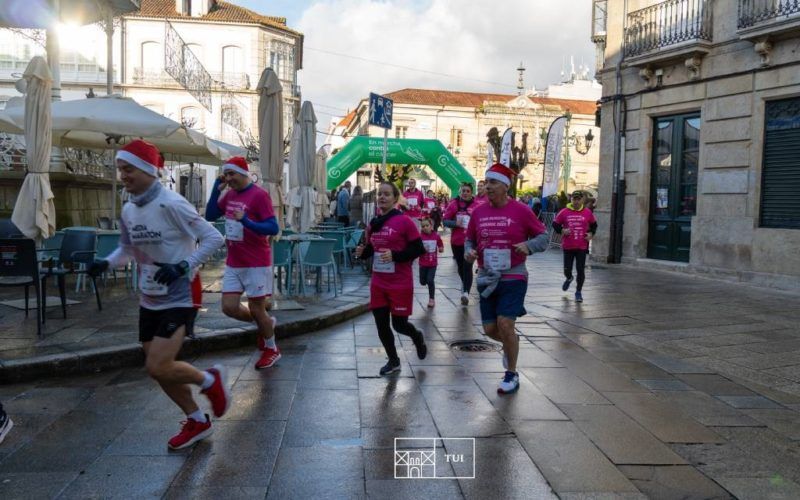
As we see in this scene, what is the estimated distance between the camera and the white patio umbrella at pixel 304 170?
11.2m

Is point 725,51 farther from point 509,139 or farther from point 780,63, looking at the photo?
point 509,139

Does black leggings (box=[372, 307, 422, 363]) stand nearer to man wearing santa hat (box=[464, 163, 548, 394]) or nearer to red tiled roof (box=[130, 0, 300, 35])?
man wearing santa hat (box=[464, 163, 548, 394])

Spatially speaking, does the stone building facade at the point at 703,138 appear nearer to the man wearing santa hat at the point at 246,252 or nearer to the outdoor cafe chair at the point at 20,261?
the man wearing santa hat at the point at 246,252

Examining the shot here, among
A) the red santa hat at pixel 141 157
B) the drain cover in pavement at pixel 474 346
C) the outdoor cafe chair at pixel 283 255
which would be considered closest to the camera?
the red santa hat at pixel 141 157

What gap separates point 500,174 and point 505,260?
0.76 metres

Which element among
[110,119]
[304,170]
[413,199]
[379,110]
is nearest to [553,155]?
[413,199]

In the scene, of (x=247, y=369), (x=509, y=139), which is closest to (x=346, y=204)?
(x=509, y=139)

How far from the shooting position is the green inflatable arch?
22.9m

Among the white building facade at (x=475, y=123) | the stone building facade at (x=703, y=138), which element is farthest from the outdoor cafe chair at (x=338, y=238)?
the white building facade at (x=475, y=123)

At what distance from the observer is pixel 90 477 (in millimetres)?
3623

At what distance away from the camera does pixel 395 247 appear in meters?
5.91

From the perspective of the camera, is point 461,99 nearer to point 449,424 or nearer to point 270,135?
point 270,135

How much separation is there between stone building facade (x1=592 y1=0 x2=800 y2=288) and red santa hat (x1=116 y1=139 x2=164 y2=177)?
462 inches

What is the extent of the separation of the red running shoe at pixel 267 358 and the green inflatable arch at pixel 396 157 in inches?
666
